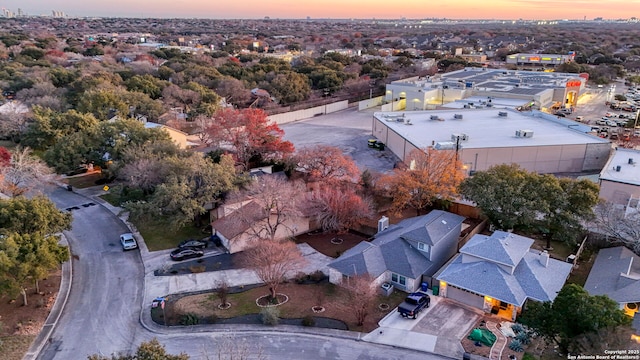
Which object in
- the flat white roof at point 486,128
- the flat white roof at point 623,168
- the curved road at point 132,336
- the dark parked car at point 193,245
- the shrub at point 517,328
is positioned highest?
the flat white roof at point 486,128

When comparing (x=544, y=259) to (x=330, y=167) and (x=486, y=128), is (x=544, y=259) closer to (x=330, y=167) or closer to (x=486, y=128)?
(x=330, y=167)

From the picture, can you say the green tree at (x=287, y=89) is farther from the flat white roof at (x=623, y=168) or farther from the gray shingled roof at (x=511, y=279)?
the gray shingled roof at (x=511, y=279)

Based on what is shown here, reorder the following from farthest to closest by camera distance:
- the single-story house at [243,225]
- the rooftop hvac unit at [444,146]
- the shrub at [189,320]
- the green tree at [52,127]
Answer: the green tree at [52,127], the rooftop hvac unit at [444,146], the single-story house at [243,225], the shrub at [189,320]

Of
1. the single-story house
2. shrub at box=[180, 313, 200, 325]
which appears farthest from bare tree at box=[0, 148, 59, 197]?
Result: shrub at box=[180, 313, 200, 325]

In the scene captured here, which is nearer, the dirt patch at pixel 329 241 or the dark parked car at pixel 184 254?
the dark parked car at pixel 184 254

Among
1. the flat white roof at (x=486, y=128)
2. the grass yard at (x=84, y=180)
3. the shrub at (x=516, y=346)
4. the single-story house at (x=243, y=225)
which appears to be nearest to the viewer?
the shrub at (x=516, y=346)

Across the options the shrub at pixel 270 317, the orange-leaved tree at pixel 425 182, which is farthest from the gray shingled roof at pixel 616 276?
the shrub at pixel 270 317

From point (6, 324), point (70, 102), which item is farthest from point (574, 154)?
point (70, 102)

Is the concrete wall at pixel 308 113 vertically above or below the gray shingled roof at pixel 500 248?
below

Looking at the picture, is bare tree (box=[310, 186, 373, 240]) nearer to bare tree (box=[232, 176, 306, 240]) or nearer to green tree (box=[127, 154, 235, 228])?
bare tree (box=[232, 176, 306, 240])
